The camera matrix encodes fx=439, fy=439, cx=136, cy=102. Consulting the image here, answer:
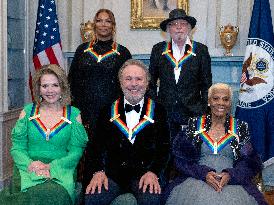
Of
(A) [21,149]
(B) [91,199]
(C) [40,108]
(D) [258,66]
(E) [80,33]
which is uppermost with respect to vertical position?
(E) [80,33]

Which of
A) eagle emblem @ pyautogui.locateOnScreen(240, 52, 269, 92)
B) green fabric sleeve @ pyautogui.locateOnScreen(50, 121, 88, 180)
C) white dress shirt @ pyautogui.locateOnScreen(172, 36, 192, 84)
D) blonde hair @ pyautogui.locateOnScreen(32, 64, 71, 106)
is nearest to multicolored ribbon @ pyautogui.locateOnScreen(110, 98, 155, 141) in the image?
green fabric sleeve @ pyautogui.locateOnScreen(50, 121, 88, 180)

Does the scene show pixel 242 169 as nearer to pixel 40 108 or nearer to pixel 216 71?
pixel 40 108

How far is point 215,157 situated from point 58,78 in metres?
1.19

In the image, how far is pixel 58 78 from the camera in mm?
2996

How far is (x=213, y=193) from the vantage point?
8.88 ft

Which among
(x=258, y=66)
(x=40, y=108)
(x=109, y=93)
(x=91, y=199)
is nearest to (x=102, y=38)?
(x=109, y=93)

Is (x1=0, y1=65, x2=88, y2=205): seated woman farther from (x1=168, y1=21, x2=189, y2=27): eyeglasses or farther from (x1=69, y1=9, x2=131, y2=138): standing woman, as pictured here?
(x1=168, y1=21, x2=189, y2=27): eyeglasses

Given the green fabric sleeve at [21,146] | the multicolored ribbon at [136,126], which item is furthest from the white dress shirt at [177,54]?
the green fabric sleeve at [21,146]

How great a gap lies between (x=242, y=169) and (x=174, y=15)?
4.43 ft

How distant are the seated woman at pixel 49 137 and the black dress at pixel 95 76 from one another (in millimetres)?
585

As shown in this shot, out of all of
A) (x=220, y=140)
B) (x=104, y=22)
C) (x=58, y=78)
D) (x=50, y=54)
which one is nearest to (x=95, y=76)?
(x=104, y=22)

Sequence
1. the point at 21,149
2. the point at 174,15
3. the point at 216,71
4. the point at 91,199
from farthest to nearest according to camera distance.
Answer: the point at 216,71 → the point at 174,15 → the point at 21,149 → the point at 91,199

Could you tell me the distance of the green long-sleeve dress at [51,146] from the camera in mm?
2812

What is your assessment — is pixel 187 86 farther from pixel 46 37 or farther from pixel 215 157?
pixel 46 37
